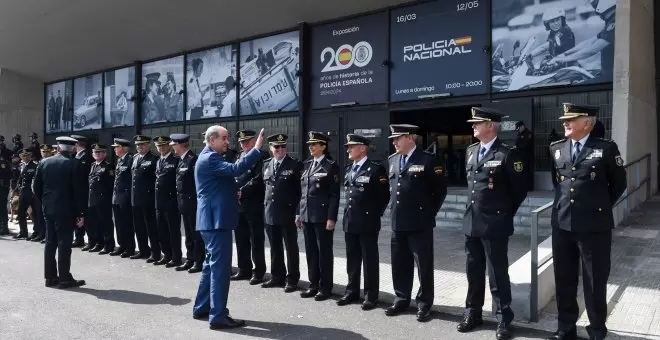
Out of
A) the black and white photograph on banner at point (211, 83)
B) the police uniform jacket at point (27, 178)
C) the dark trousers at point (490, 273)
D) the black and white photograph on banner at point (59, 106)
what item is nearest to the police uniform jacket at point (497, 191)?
the dark trousers at point (490, 273)

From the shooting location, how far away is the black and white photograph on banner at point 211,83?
16891 millimetres

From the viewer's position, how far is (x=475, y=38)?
11977mm

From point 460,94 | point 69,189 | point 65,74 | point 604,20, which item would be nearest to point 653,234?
point 604,20

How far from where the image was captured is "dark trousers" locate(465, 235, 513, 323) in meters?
4.66

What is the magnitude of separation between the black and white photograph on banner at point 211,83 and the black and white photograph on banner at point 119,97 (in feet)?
10.5

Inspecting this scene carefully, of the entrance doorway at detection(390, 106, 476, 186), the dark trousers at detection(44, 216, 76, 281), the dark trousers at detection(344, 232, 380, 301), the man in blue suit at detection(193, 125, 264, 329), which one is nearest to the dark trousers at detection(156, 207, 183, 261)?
the dark trousers at detection(44, 216, 76, 281)

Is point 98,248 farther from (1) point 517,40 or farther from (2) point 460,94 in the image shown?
(1) point 517,40

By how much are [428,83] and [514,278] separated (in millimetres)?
8275

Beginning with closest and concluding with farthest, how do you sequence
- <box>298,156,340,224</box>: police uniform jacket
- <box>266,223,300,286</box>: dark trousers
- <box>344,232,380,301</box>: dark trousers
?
<box>344,232,380,301</box>: dark trousers, <box>298,156,340,224</box>: police uniform jacket, <box>266,223,300,286</box>: dark trousers

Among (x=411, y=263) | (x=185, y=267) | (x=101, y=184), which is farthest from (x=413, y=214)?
(x=101, y=184)

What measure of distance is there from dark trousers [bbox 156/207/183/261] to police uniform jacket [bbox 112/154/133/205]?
3.22ft

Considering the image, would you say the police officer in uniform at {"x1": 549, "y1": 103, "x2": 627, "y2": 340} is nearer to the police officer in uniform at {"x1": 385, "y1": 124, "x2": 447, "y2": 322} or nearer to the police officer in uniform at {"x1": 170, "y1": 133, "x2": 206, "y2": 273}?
the police officer in uniform at {"x1": 385, "y1": 124, "x2": 447, "y2": 322}

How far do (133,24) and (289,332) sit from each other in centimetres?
1431

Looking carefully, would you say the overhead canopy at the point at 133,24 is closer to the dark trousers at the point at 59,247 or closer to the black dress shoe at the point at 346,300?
the dark trousers at the point at 59,247
